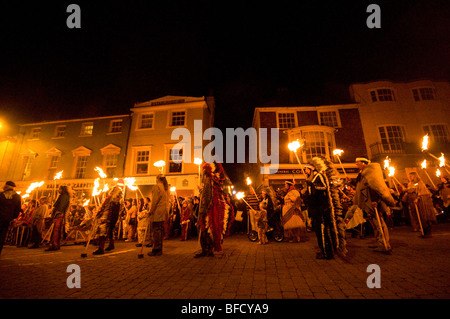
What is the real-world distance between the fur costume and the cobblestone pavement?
19.7 inches

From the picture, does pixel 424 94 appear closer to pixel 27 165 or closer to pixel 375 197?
pixel 375 197

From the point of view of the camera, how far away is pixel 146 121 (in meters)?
21.1

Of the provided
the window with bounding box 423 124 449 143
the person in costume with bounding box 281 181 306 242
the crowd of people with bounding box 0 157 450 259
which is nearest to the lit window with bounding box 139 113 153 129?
the crowd of people with bounding box 0 157 450 259

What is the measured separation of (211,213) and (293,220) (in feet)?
11.9

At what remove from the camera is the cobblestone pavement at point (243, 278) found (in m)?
2.74

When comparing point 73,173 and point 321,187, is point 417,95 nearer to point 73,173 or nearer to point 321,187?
point 321,187

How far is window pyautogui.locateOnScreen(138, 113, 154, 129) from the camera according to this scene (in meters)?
20.9

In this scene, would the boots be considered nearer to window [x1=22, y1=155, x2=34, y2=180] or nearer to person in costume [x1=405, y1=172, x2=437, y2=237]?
person in costume [x1=405, y1=172, x2=437, y2=237]

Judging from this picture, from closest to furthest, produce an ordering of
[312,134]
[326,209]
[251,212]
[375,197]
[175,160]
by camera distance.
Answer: [326,209], [375,197], [251,212], [312,134], [175,160]

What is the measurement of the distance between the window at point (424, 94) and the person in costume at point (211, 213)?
2435cm

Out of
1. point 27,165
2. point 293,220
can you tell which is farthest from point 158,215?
point 27,165

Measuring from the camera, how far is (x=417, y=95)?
20.1 m

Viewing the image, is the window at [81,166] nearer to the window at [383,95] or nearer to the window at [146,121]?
the window at [146,121]
